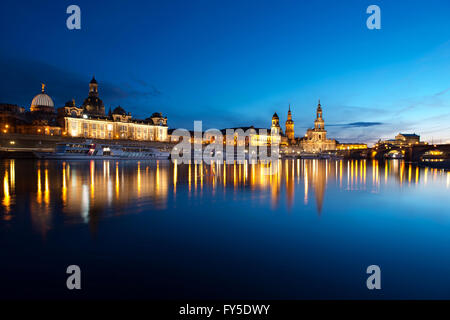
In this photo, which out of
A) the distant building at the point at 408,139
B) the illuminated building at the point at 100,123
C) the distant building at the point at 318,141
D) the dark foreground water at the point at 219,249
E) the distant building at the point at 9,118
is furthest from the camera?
the distant building at the point at 408,139

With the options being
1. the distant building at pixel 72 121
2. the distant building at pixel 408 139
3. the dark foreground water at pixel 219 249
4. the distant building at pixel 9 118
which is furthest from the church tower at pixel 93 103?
the distant building at pixel 408 139

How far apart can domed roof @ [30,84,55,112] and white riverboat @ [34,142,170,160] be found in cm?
4519

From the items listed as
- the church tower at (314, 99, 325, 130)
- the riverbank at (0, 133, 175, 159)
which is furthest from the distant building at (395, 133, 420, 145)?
the riverbank at (0, 133, 175, 159)

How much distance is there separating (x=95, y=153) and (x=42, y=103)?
5347 centimetres

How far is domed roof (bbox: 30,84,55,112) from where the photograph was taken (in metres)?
92.1

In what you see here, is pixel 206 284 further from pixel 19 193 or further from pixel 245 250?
pixel 19 193

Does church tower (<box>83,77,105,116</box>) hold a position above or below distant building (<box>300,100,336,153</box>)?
above

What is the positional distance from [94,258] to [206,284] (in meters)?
2.36

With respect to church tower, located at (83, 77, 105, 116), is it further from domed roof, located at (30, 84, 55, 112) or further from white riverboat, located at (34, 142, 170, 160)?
white riverboat, located at (34, 142, 170, 160)

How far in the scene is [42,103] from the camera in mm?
93250

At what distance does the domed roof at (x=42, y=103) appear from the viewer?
92.1 meters

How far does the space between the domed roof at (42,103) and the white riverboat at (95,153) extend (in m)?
45.2

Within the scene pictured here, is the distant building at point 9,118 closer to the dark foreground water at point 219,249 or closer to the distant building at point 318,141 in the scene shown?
the dark foreground water at point 219,249
